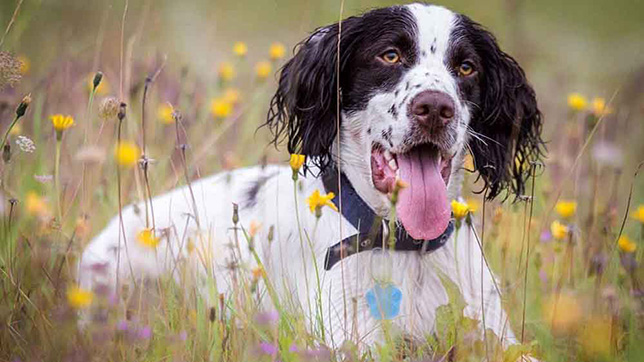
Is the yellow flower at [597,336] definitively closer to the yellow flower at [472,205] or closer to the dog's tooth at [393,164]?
the yellow flower at [472,205]

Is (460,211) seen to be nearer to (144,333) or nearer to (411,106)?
(411,106)

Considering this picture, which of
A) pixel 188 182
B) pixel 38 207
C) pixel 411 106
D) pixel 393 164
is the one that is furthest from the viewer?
pixel 38 207

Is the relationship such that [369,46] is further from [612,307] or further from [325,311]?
[612,307]

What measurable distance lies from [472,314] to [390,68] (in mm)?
912

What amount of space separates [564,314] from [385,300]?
1.87 feet

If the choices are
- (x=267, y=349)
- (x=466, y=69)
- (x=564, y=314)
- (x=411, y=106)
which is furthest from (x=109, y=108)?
(x=564, y=314)

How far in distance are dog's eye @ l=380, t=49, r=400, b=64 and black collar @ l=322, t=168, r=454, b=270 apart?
0.44 meters

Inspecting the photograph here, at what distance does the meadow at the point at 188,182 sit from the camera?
99.0 inches

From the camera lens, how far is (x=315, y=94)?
11.0 ft

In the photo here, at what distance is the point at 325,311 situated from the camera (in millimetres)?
3020

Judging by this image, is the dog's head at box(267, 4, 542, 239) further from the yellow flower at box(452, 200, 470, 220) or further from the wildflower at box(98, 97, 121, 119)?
the wildflower at box(98, 97, 121, 119)

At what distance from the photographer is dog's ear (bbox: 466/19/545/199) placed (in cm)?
335

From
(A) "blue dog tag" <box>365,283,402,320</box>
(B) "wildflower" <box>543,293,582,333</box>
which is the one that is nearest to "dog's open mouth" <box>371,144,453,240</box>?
(A) "blue dog tag" <box>365,283,402,320</box>

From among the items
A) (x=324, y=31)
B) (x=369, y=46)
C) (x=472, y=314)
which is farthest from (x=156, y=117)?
(x=472, y=314)
